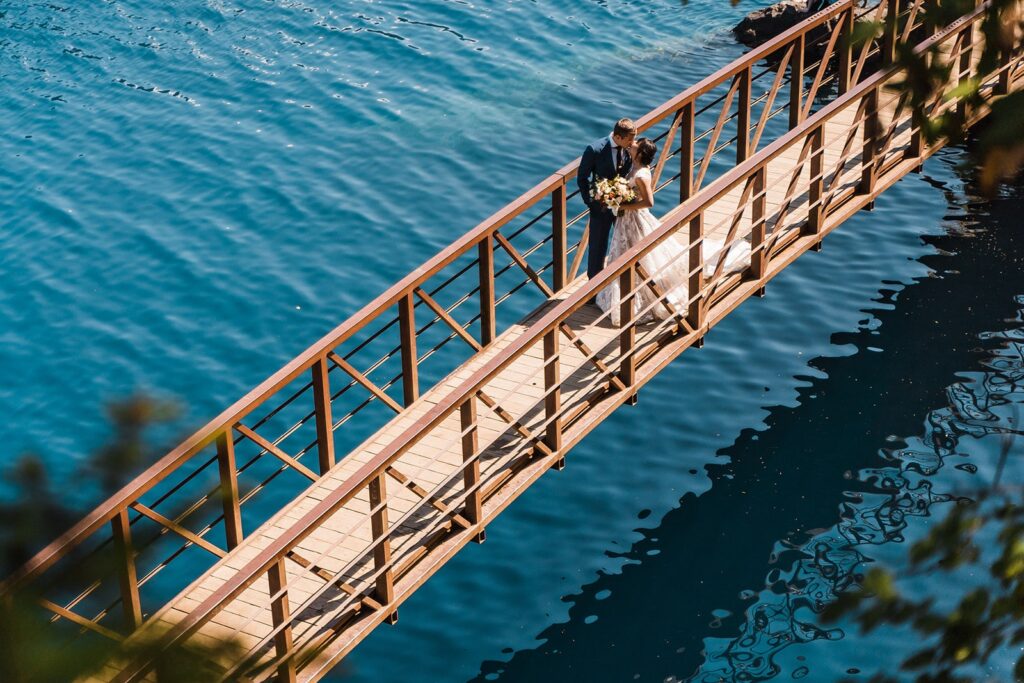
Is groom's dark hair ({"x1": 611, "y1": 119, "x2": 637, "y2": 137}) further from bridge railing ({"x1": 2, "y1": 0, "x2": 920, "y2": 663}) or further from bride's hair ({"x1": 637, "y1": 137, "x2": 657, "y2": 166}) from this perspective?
bridge railing ({"x1": 2, "y1": 0, "x2": 920, "y2": 663})

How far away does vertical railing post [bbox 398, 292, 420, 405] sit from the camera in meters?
10.9

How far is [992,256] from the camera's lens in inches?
646

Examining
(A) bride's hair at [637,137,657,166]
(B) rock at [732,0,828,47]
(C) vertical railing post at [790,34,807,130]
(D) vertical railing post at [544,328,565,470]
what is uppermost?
(B) rock at [732,0,828,47]

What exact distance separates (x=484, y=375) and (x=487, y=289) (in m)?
2.56

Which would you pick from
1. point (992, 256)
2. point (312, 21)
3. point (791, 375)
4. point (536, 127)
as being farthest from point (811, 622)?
point (312, 21)

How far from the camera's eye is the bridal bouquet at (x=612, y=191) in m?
11.8

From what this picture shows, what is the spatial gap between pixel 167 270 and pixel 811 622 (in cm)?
975

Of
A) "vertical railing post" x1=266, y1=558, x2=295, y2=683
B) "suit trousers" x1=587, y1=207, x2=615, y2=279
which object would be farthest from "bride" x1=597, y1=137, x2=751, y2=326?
"vertical railing post" x1=266, y1=558, x2=295, y2=683

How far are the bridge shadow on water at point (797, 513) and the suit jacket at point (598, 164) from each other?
3.24 meters

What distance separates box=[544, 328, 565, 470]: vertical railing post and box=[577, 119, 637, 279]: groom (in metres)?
1.64

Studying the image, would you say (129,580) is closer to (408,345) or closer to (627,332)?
(627,332)

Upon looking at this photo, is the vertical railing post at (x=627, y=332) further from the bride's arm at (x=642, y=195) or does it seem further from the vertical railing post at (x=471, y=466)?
the vertical railing post at (x=471, y=466)

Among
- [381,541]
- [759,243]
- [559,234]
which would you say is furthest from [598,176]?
[381,541]

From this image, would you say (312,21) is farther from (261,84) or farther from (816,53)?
(816,53)
